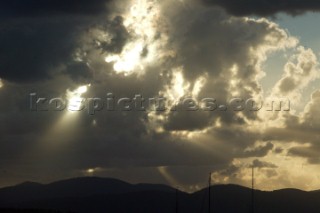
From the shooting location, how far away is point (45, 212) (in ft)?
644

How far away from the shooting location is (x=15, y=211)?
192 metres

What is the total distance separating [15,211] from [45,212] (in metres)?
8.39
